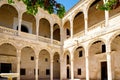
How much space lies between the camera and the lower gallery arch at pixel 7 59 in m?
15.3

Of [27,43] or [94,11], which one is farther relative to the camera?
[94,11]

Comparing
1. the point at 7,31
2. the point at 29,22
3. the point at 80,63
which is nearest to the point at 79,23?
the point at 80,63

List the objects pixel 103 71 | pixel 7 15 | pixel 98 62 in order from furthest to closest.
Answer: pixel 7 15 < pixel 98 62 < pixel 103 71

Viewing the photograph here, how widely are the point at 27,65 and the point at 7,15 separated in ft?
17.6

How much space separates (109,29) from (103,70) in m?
4.66

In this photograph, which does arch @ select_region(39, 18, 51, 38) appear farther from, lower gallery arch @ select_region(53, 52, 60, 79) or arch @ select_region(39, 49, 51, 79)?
lower gallery arch @ select_region(53, 52, 60, 79)

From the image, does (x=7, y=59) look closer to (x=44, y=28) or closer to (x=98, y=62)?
(x=44, y=28)

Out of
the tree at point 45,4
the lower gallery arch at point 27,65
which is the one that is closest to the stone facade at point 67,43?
the lower gallery arch at point 27,65

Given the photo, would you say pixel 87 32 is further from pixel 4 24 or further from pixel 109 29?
pixel 4 24

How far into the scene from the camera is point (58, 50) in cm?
1816

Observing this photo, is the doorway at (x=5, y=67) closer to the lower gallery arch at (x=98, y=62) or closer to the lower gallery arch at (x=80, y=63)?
the lower gallery arch at (x=80, y=63)

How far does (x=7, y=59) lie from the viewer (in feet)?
51.4

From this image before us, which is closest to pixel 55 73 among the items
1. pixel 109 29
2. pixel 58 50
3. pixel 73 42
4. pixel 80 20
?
pixel 58 50

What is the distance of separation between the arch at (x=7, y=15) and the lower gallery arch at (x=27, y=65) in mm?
3030
